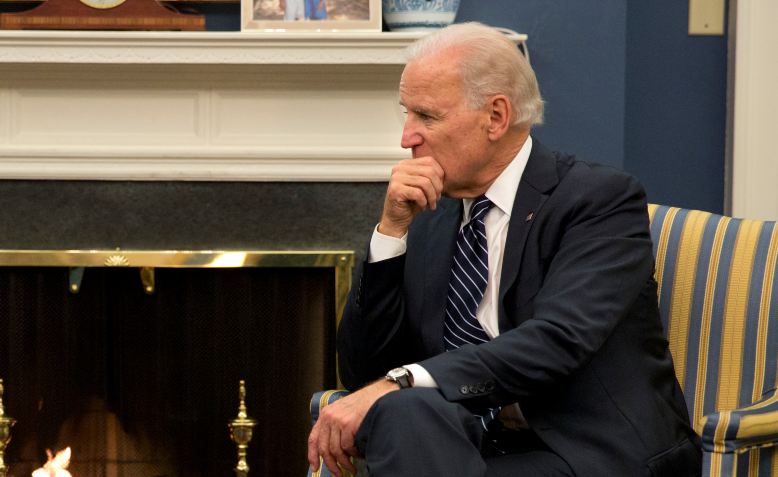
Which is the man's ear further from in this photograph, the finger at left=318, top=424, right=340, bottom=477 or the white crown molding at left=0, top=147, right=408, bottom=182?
the white crown molding at left=0, top=147, right=408, bottom=182

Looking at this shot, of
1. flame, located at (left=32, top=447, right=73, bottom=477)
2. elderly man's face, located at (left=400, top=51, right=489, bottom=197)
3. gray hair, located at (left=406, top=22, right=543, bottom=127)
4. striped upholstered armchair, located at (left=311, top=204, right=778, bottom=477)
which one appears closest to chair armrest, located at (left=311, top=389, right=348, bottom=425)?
striped upholstered armchair, located at (left=311, top=204, right=778, bottom=477)

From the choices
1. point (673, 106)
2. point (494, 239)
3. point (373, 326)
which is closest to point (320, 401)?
point (373, 326)

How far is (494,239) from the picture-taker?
1.87 metres

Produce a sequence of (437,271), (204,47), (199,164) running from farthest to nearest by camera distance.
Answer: (199,164), (204,47), (437,271)

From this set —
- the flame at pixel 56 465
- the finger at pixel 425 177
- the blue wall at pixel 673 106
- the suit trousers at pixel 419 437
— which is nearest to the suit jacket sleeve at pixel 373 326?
the finger at pixel 425 177

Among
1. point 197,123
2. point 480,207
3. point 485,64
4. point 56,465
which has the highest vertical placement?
point 485,64

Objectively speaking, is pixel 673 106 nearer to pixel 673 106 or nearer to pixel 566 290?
pixel 673 106

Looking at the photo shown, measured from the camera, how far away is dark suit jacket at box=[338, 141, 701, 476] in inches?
63.9

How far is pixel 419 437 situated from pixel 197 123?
1473 millimetres

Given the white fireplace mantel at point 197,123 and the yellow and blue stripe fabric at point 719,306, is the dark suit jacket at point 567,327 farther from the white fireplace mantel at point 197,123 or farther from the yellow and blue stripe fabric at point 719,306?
the white fireplace mantel at point 197,123

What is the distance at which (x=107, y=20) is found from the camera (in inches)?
104

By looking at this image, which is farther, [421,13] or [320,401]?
[421,13]

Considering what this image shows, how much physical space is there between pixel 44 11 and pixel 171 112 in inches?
14.8

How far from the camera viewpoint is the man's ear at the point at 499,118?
1.84 metres
